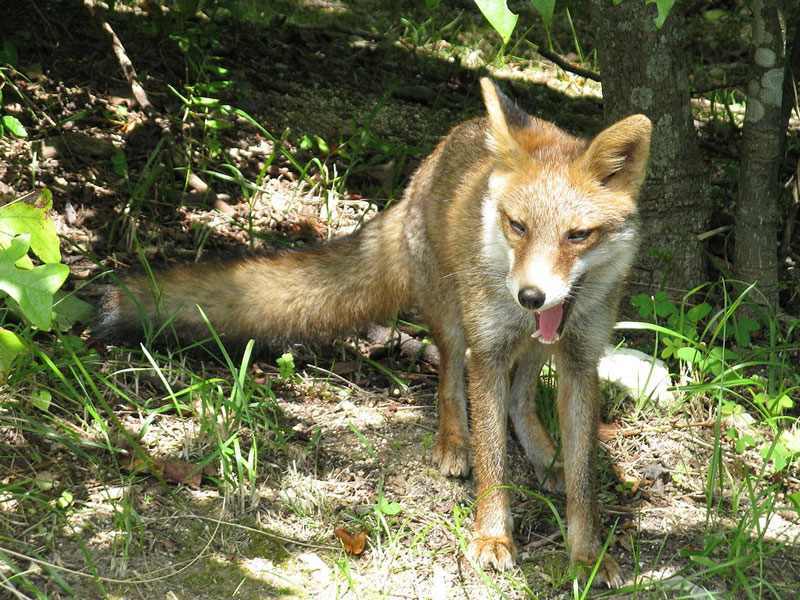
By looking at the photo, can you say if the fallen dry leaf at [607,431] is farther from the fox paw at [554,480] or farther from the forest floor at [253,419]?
the fox paw at [554,480]

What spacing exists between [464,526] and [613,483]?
3.03 feet

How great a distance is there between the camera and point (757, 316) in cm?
624

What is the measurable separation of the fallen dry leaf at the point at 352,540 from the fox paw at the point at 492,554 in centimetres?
48

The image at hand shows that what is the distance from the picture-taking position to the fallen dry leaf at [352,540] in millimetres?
4461

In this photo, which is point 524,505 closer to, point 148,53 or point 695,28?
point 148,53

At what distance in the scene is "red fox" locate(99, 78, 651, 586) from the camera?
430 centimetres

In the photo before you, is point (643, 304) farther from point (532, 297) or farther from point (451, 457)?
point (532, 297)

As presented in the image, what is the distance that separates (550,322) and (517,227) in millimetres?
456

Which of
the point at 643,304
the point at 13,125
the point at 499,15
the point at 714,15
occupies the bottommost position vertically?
the point at 643,304

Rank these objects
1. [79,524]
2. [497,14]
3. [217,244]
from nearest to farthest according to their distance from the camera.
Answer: [497,14], [79,524], [217,244]

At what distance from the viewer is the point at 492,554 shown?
447 cm

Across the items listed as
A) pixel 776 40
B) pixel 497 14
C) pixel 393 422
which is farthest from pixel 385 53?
pixel 497 14

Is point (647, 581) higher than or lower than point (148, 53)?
lower

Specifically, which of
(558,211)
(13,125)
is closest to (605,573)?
(558,211)
